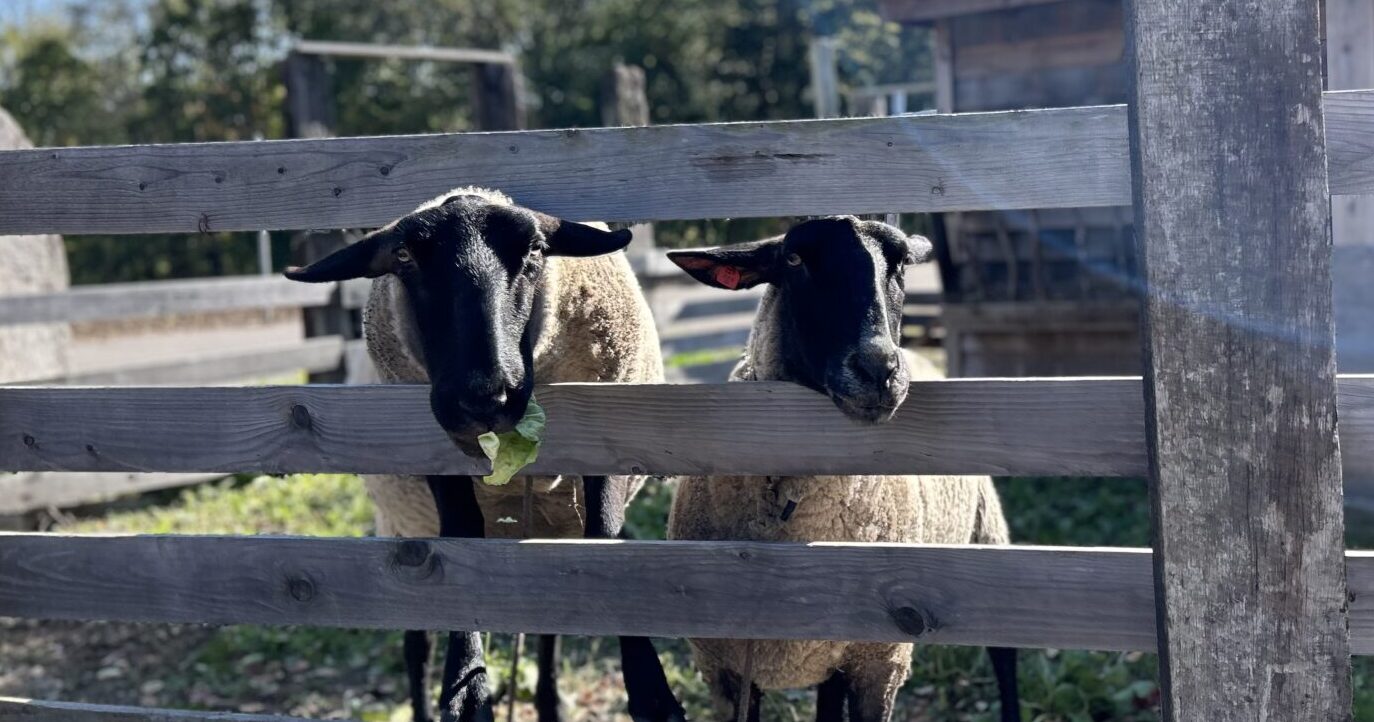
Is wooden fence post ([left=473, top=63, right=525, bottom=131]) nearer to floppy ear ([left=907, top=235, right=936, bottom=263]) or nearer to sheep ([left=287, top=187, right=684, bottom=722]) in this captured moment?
sheep ([left=287, top=187, right=684, bottom=722])

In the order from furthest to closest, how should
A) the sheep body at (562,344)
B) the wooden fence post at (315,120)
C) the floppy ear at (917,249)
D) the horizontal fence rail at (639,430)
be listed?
1. the wooden fence post at (315,120)
2. the sheep body at (562,344)
3. the floppy ear at (917,249)
4. the horizontal fence rail at (639,430)

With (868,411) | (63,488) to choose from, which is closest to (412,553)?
(868,411)

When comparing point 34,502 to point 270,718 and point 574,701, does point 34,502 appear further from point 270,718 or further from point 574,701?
point 270,718

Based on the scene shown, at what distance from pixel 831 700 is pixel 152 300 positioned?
6.32 meters

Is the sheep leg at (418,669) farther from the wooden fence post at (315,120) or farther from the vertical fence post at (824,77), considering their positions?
the vertical fence post at (824,77)

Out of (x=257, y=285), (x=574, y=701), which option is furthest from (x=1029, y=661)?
(x=257, y=285)

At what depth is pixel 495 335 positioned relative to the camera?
2879 millimetres

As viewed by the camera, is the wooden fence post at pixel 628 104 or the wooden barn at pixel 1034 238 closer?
Answer: the wooden barn at pixel 1034 238

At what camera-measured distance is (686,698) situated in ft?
16.4

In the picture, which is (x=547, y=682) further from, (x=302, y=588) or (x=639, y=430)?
(x=639, y=430)

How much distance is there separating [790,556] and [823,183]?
34.6 inches

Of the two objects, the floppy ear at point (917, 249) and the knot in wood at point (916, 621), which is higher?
the floppy ear at point (917, 249)

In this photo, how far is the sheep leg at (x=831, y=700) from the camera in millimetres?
4012

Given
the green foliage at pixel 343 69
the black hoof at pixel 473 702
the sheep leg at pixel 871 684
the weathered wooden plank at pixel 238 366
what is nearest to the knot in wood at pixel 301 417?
the black hoof at pixel 473 702
